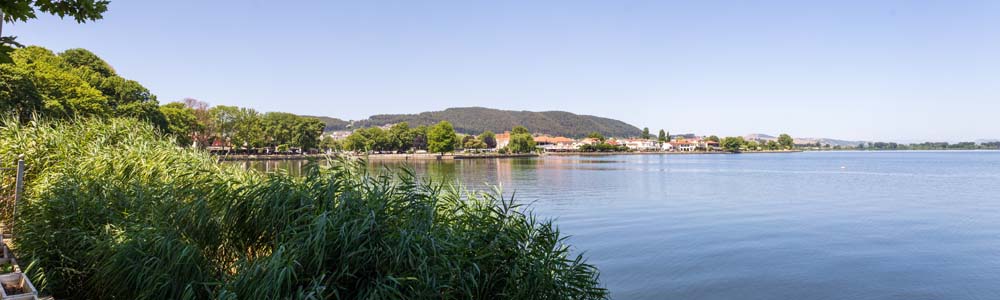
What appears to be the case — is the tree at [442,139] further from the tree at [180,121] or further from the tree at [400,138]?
the tree at [180,121]

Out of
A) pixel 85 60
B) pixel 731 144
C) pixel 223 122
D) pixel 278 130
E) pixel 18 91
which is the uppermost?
pixel 85 60

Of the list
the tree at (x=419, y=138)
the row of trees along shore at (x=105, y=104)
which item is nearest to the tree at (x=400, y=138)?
the tree at (x=419, y=138)

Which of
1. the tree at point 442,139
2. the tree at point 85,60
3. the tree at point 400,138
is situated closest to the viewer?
the tree at point 85,60

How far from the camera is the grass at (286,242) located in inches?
222

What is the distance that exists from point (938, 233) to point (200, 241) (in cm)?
2083

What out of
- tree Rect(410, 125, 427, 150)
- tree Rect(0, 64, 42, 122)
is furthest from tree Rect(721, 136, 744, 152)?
tree Rect(0, 64, 42, 122)

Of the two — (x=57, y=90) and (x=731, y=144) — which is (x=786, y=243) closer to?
(x=57, y=90)

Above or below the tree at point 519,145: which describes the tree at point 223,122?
above

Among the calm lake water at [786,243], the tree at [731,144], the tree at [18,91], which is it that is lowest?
the calm lake water at [786,243]

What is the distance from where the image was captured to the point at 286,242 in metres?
5.74

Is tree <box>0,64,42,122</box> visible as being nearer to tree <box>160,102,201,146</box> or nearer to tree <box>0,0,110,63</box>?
tree <box>0,0,110,63</box>

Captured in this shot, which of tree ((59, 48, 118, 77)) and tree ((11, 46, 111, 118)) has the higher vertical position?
tree ((59, 48, 118, 77))

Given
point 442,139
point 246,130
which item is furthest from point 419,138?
point 246,130

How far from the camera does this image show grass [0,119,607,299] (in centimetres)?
564
